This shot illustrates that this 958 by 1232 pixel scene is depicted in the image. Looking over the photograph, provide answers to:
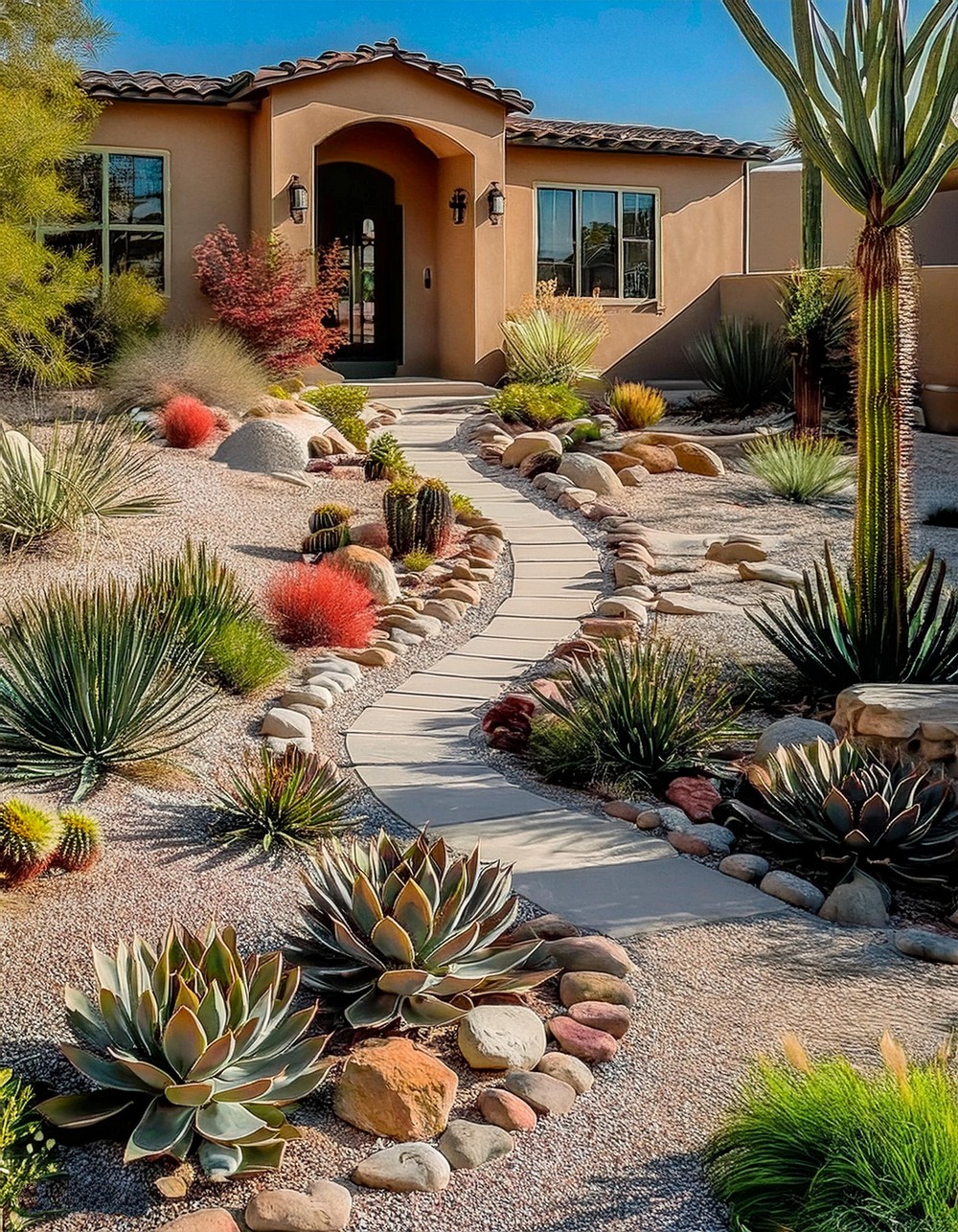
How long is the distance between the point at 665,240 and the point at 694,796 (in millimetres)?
18123

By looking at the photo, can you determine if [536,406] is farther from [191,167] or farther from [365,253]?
[191,167]

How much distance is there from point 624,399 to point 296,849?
12993 mm

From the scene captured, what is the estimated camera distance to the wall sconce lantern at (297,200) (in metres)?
19.2

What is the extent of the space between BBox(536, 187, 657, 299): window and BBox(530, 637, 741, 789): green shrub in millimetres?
15985

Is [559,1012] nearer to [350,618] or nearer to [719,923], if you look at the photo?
[719,923]

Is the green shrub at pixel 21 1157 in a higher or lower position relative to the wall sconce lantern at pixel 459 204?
lower

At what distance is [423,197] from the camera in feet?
72.9

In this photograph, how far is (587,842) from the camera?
6145 millimetres

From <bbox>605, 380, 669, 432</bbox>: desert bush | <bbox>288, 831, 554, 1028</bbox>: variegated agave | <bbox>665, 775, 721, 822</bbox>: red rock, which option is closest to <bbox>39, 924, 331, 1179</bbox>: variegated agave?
<bbox>288, 831, 554, 1028</bbox>: variegated agave

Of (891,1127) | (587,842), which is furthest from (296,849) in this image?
(891,1127)

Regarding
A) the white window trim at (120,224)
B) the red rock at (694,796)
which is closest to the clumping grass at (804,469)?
the red rock at (694,796)

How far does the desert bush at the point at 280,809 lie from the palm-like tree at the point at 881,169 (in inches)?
141

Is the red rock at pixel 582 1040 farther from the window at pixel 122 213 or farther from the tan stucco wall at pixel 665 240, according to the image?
the tan stucco wall at pixel 665 240

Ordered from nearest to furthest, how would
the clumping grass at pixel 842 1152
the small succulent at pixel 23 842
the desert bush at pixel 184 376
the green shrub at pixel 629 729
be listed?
the clumping grass at pixel 842 1152, the small succulent at pixel 23 842, the green shrub at pixel 629 729, the desert bush at pixel 184 376
